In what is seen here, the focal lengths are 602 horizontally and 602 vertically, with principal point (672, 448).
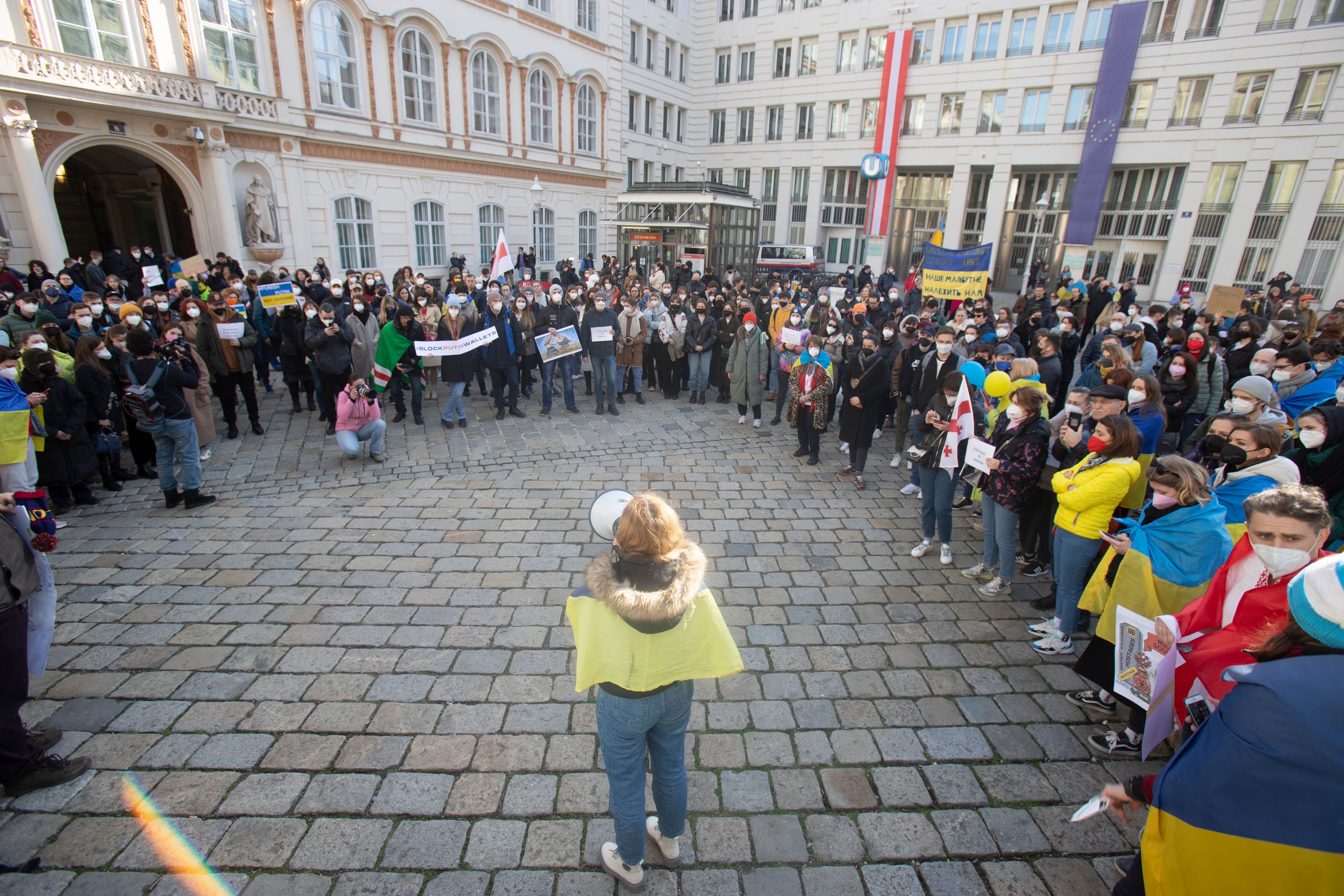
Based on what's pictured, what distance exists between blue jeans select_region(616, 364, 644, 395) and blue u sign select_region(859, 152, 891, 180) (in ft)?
85.5

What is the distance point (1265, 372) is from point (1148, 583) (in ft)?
16.9

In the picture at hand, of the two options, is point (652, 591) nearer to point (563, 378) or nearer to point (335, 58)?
point (563, 378)

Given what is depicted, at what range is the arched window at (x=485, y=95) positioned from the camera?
22.1 metres

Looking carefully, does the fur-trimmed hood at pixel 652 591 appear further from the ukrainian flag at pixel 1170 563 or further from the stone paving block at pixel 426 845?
the ukrainian flag at pixel 1170 563

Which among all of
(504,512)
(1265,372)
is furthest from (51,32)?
(1265,372)

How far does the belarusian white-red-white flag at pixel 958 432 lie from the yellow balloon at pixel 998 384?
80 centimetres

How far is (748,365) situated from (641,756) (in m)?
7.72

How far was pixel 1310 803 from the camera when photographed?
1643 millimetres

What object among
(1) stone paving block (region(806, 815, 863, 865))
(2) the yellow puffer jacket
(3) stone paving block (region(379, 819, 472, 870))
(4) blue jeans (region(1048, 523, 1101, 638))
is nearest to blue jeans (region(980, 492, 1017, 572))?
(4) blue jeans (region(1048, 523, 1101, 638))

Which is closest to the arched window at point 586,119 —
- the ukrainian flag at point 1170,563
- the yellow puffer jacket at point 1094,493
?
the yellow puffer jacket at point 1094,493

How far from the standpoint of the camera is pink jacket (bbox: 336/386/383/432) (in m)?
7.81

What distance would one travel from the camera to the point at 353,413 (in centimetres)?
785

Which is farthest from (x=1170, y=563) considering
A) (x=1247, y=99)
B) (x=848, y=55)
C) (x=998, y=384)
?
(x=848, y=55)

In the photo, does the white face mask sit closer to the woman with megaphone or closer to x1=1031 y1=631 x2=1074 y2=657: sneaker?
x1=1031 y1=631 x2=1074 y2=657: sneaker
